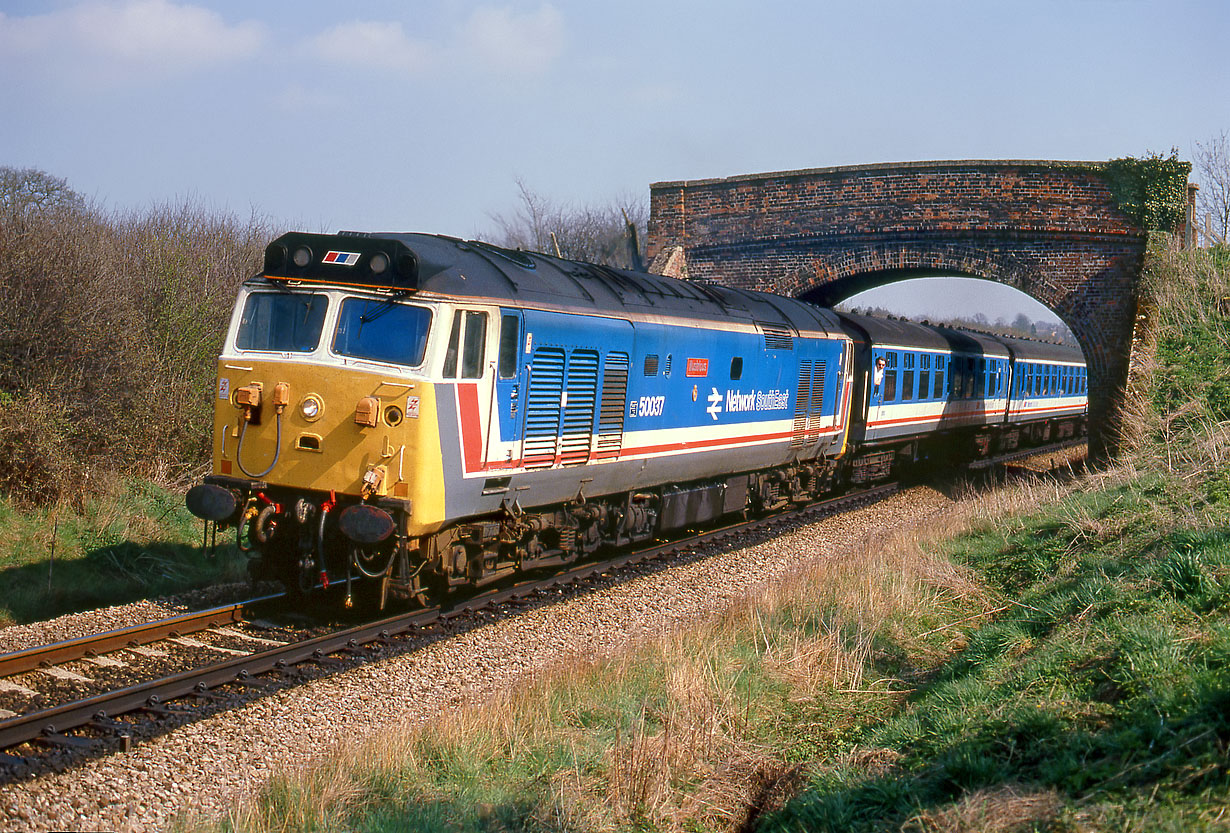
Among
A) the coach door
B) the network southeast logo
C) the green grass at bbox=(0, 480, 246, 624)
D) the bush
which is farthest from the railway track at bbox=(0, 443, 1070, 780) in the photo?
the bush

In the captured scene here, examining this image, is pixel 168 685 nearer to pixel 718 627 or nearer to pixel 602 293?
pixel 718 627

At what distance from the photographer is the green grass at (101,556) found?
11133 mm

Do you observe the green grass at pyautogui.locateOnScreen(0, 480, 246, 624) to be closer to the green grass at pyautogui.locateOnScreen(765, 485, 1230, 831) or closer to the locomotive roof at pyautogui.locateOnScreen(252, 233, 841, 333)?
the locomotive roof at pyautogui.locateOnScreen(252, 233, 841, 333)

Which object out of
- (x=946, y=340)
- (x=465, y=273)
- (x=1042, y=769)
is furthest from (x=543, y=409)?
(x=946, y=340)

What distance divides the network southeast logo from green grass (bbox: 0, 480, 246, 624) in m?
6.35

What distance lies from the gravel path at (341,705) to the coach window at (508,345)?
2482mm

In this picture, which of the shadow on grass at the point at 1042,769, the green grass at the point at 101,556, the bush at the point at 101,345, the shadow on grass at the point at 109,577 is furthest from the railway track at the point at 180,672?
the bush at the point at 101,345

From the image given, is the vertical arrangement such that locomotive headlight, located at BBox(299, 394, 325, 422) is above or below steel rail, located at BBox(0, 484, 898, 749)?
above

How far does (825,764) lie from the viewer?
6.27 meters

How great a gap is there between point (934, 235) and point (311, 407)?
17569 mm

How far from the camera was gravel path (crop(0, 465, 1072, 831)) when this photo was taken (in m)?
5.51

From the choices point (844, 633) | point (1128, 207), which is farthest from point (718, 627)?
point (1128, 207)

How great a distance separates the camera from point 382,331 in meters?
8.61

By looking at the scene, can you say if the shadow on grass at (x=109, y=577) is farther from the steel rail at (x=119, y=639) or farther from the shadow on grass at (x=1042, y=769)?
the shadow on grass at (x=1042, y=769)
